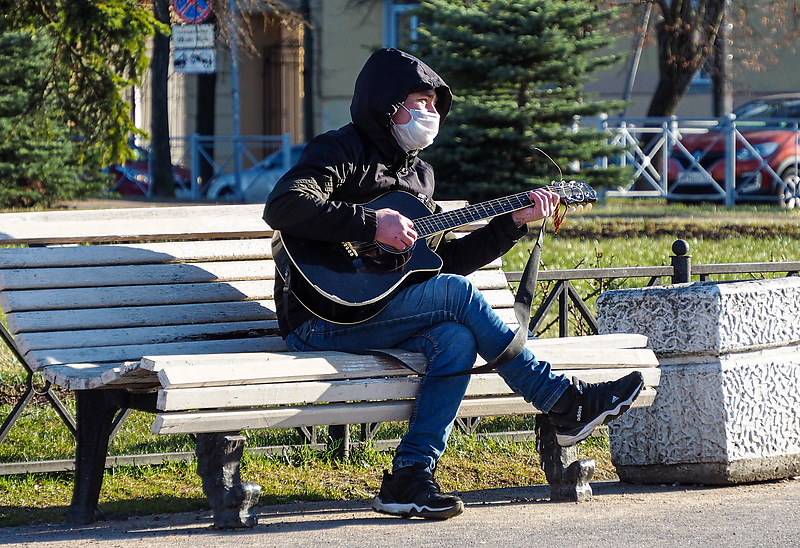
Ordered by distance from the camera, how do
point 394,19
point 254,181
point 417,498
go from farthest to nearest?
1. point 394,19
2. point 254,181
3. point 417,498

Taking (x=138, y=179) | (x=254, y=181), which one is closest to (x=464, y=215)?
(x=254, y=181)

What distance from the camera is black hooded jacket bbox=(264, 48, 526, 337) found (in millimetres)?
4234

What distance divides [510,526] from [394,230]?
3.34ft

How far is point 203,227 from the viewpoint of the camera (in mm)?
5047

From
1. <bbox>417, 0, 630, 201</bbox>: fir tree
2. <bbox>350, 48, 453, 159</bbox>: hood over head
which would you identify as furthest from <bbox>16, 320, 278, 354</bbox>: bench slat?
<bbox>417, 0, 630, 201</bbox>: fir tree

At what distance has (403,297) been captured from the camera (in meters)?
4.36

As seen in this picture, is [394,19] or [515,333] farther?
[394,19]

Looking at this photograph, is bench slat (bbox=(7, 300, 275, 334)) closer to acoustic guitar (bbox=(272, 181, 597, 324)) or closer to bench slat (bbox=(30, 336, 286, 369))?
bench slat (bbox=(30, 336, 286, 369))

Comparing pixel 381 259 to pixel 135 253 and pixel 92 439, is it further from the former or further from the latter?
pixel 92 439

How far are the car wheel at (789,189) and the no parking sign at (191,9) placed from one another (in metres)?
7.80

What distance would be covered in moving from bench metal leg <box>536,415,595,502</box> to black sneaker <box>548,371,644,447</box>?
0.23 meters

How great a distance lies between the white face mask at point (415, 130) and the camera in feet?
14.9

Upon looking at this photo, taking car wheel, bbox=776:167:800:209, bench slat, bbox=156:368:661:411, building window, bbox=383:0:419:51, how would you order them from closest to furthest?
bench slat, bbox=156:368:661:411 → car wheel, bbox=776:167:800:209 → building window, bbox=383:0:419:51

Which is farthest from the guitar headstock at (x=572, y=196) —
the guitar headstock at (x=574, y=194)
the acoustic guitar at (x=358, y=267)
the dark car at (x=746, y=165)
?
the dark car at (x=746, y=165)
